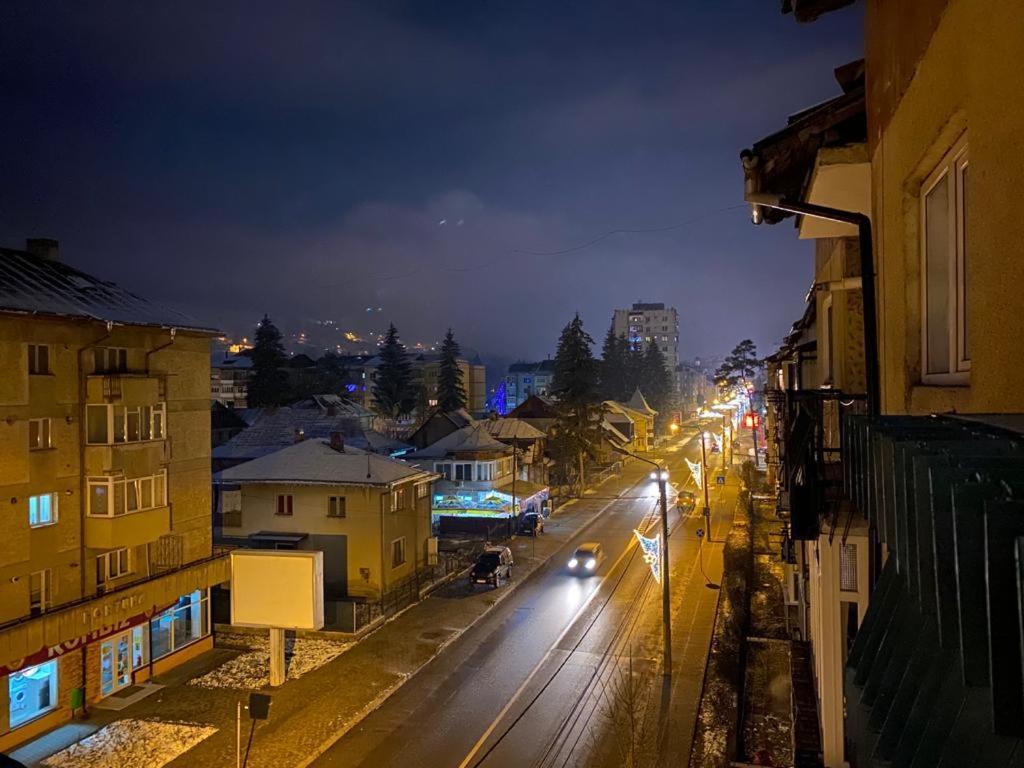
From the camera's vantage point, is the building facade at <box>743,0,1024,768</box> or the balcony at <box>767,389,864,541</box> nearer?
the building facade at <box>743,0,1024,768</box>

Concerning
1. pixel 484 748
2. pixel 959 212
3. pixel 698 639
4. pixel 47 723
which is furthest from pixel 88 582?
pixel 959 212

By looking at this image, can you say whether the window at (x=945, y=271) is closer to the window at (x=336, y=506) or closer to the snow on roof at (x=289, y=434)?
the window at (x=336, y=506)

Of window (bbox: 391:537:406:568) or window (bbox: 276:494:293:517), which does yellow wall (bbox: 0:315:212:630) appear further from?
window (bbox: 391:537:406:568)

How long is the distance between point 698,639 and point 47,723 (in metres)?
20.7

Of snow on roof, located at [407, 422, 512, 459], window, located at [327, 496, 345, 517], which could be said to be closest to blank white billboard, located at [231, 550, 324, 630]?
window, located at [327, 496, 345, 517]

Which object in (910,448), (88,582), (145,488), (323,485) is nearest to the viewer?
(910,448)

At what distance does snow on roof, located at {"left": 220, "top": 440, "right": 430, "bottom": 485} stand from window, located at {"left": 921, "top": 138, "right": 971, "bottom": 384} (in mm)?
26728

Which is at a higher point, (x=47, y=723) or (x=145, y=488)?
(x=145, y=488)

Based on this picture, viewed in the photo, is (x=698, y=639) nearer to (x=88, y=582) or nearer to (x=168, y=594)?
(x=168, y=594)

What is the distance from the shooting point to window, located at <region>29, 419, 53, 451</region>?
1988 centimetres

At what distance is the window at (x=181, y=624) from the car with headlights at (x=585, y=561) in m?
17.3

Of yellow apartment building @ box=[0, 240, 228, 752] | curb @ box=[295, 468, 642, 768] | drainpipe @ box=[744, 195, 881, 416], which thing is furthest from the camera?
Result: yellow apartment building @ box=[0, 240, 228, 752]

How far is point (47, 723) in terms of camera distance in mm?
19672

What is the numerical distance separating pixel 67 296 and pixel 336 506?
44.9 ft
